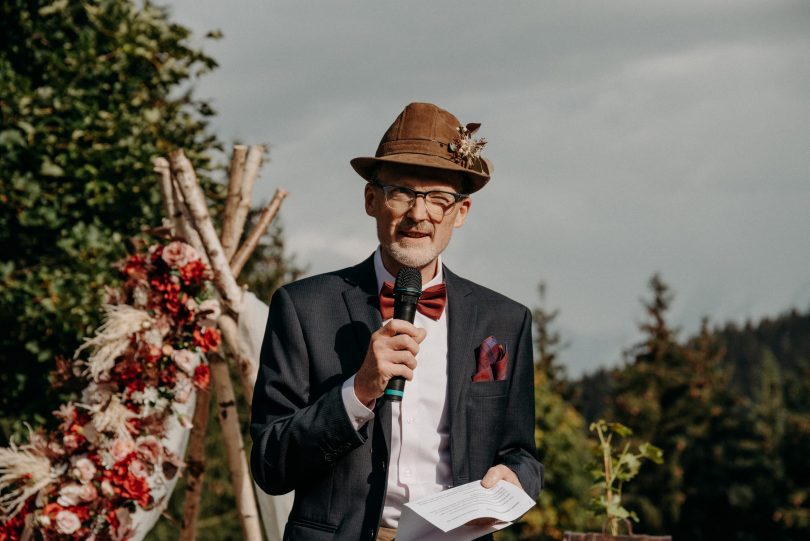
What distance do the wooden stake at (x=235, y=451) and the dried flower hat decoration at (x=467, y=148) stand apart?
3.32m

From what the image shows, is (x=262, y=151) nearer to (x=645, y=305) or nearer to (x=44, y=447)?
(x=44, y=447)

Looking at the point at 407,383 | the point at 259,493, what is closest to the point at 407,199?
the point at 407,383

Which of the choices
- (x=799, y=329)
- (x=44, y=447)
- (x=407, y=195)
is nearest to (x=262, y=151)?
(x=44, y=447)

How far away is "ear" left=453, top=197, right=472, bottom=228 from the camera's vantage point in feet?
11.5

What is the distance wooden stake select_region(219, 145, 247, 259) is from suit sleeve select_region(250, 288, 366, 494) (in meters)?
3.24

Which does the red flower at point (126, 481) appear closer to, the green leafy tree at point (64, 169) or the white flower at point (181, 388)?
the white flower at point (181, 388)

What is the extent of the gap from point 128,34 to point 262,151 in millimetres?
2539

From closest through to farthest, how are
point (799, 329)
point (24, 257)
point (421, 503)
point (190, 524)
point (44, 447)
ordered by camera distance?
point (421, 503), point (44, 447), point (190, 524), point (24, 257), point (799, 329)

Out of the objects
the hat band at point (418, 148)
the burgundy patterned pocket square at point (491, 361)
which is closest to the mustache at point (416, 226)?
the hat band at point (418, 148)

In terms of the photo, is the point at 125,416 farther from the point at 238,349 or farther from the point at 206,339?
the point at 238,349

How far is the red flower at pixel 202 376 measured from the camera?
5.91 metres

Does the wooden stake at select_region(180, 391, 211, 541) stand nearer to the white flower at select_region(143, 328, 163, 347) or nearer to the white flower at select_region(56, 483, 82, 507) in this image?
the white flower at select_region(143, 328, 163, 347)

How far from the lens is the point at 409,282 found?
3061 millimetres

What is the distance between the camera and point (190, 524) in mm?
6500
